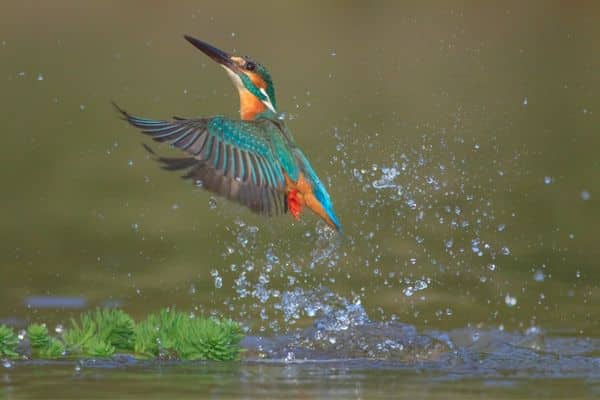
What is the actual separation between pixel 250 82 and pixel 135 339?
1.72m

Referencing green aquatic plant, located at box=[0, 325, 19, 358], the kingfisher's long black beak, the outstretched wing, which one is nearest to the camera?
green aquatic plant, located at box=[0, 325, 19, 358]

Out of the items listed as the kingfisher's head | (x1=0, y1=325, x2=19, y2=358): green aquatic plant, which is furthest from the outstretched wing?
(x1=0, y1=325, x2=19, y2=358): green aquatic plant

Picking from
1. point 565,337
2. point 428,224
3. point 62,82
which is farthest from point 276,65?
point 565,337

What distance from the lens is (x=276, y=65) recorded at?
1703 centimetres

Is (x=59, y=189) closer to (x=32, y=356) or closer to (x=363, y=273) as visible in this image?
(x=363, y=273)

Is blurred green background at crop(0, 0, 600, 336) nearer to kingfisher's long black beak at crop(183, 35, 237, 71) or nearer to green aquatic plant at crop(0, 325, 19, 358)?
green aquatic plant at crop(0, 325, 19, 358)

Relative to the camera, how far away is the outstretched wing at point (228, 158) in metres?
7.47

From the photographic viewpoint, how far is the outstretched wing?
24.5 feet

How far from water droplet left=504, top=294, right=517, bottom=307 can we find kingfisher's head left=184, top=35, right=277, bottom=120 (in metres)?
1.85

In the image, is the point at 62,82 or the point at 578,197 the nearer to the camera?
the point at 578,197

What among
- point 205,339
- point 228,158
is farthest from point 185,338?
point 228,158

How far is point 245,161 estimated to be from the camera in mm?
7684

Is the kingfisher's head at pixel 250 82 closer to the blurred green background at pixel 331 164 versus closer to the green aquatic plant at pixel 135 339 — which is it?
the blurred green background at pixel 331 164

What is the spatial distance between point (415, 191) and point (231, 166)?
4810 millimetres
